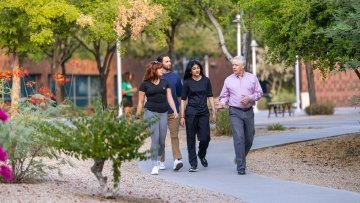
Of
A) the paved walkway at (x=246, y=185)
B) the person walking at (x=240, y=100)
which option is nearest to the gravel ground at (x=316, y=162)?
the paved walkway at (x=246, y=185)

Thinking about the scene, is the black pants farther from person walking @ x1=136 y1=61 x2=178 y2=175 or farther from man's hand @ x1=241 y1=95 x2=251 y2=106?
man's hand @ x1=241 y1=95 x2=251 y2=106

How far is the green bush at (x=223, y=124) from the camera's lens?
80.5 feet

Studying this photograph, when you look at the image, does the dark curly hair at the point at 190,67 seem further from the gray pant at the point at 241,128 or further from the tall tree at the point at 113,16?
the tall tree at the point at 113,16

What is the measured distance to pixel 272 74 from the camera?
6819 cm

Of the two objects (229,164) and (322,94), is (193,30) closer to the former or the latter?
(322,94)

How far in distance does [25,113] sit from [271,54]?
808cm

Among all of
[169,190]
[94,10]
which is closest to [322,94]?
[94,10]

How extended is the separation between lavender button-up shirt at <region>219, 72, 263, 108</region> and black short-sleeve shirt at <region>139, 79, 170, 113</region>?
98 cm

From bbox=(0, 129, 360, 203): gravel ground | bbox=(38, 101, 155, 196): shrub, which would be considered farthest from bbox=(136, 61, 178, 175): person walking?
bbox=(38, 101, 155, 196): shrub

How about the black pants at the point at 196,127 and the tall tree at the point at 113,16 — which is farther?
the tall tree at the point at 113,16

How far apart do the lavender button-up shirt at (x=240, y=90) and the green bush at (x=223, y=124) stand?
29.2 feet

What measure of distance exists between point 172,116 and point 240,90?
129cm

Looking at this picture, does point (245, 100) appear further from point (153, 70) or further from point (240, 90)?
point (153, 70)

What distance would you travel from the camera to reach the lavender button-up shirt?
15414 mm
